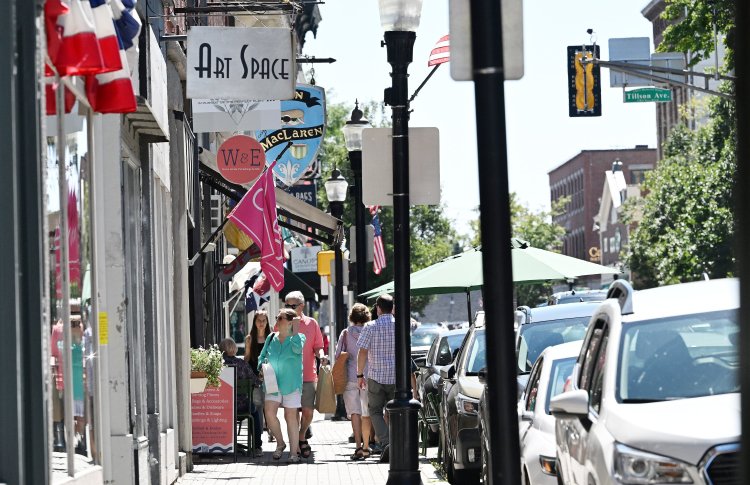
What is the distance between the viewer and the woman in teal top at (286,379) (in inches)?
683

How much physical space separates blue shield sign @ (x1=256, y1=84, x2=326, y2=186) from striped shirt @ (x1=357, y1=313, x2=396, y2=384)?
23.1 ft

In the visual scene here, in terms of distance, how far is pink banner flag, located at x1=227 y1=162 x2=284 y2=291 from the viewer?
19.7m

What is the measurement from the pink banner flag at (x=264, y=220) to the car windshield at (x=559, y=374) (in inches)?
365

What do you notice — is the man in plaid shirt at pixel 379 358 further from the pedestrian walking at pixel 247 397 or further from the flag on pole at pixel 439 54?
the flag on pole at pixel 439 54

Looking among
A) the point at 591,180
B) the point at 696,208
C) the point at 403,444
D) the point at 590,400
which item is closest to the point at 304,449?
the point at 403,444

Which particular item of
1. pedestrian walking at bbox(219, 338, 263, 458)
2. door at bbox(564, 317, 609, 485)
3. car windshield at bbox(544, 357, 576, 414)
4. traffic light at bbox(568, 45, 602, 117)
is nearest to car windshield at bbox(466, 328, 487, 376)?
car windshield at bbox(544, 357, 576, 414)

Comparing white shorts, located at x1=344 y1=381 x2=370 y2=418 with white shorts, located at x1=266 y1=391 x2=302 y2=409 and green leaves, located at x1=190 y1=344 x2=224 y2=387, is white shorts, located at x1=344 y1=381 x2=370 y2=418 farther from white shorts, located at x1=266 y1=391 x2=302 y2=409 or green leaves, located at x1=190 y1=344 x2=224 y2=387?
green leaves, located at x1=190 y1=344 x2=224 y2=387

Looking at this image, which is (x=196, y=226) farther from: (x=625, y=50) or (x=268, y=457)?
(x=625, y=50)

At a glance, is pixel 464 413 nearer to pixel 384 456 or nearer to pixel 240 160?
pixel 384 456

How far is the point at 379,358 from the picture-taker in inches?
647

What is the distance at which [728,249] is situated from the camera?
214 ft

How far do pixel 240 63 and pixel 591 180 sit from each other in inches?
4924

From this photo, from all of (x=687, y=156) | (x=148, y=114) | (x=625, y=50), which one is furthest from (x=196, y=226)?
(x=687, y=156)

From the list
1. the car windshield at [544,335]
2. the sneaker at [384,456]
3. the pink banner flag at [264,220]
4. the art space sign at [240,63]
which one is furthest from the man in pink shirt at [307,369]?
the art space sign at [240,63]
